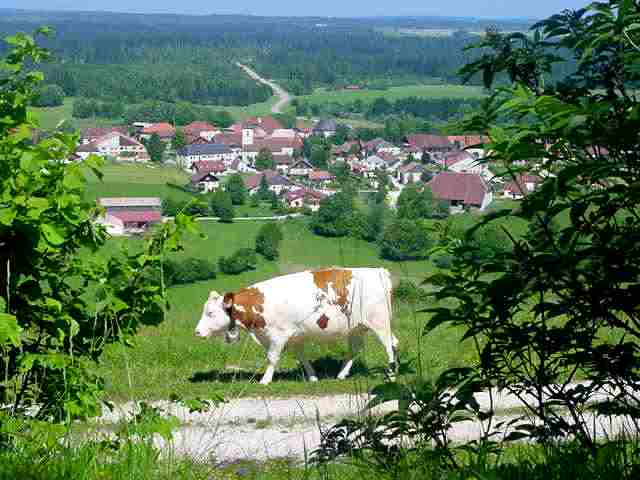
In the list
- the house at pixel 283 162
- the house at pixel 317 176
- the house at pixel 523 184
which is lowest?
the house at pixel 283 162

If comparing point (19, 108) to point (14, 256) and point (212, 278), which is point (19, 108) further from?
point (212, 278)

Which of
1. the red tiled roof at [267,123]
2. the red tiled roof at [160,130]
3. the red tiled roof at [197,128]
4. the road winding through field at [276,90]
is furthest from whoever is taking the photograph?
the road winding through field at [276,90]

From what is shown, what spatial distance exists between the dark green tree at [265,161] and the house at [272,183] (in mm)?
13337

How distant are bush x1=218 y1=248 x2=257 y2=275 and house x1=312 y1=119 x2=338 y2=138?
181 feet

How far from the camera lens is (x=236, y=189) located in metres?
73.9

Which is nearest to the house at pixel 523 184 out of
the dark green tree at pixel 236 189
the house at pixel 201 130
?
the dark green tree at pixel 236 189

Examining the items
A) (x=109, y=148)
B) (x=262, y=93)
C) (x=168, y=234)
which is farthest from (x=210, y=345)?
(x=262, y=93)

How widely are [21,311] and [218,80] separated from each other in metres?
149

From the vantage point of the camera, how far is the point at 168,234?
5.32m

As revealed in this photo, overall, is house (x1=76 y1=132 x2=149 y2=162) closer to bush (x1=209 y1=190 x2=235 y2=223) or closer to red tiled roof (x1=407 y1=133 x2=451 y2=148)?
bush (x1=209 y1=190 x2=235 y2=223)

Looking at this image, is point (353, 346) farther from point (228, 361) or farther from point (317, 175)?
point (317, 175)

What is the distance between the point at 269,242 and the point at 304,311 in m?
41.7

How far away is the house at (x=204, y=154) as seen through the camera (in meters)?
92.8

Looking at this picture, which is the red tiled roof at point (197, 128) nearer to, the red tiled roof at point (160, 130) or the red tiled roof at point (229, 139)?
the red tiled roof at point (160, 130)
